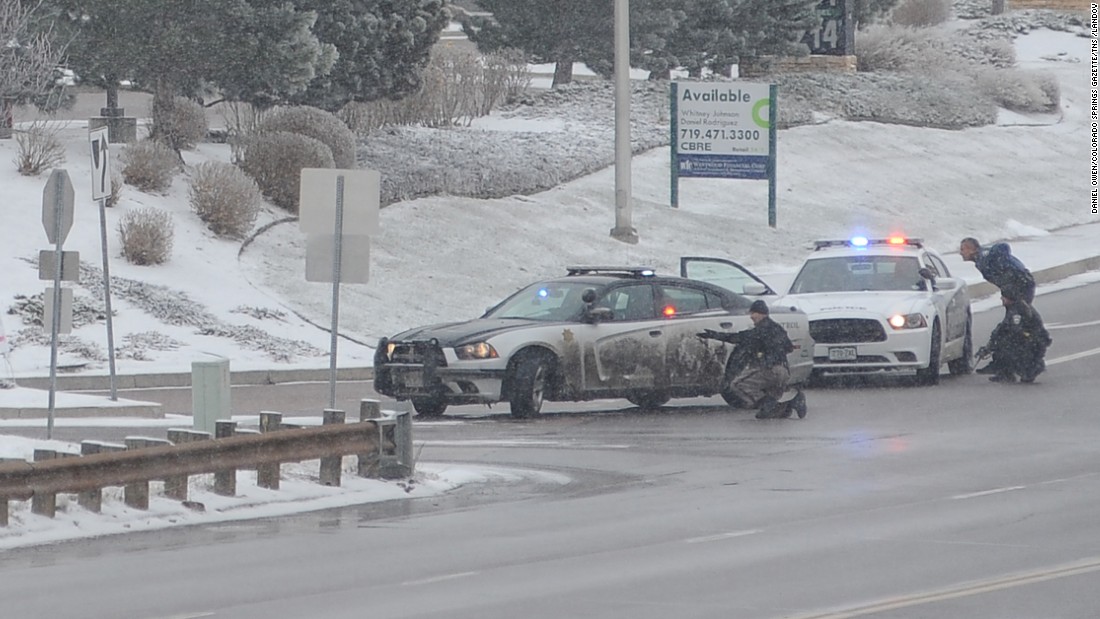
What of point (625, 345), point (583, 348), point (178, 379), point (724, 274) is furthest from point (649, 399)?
point (724, 274)

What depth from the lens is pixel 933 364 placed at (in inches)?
876

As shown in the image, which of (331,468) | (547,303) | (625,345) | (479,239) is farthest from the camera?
(479,239)

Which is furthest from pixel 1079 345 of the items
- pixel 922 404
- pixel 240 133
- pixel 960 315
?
pixel 240 133

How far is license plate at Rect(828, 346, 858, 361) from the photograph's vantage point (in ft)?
73.1

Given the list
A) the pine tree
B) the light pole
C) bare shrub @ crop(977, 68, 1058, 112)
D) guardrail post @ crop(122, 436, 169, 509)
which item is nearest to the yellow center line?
guardrail post @ crop(122, 436, 169, 509)

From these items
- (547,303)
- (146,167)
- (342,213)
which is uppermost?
(342,213)

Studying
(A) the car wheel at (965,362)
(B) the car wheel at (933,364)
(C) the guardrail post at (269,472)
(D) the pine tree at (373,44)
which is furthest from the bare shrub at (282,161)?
(C) the guardrail post at (269,472)

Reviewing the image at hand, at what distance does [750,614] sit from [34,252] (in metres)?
19.7

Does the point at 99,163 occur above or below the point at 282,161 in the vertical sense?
above

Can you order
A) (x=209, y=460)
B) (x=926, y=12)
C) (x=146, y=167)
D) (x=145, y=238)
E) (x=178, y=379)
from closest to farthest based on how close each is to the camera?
(x=209, y=460), (x=178, y=379), (x=145, y=238), (x=146, y=167), (x=926, y=12)

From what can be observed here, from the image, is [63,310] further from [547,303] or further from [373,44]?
[373,44]

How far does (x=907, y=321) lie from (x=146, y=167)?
43.7 ft

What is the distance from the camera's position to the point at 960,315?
76.5 ft

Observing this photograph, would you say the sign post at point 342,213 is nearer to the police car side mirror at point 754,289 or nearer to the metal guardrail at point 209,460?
the metal guardrail at point 209,460
